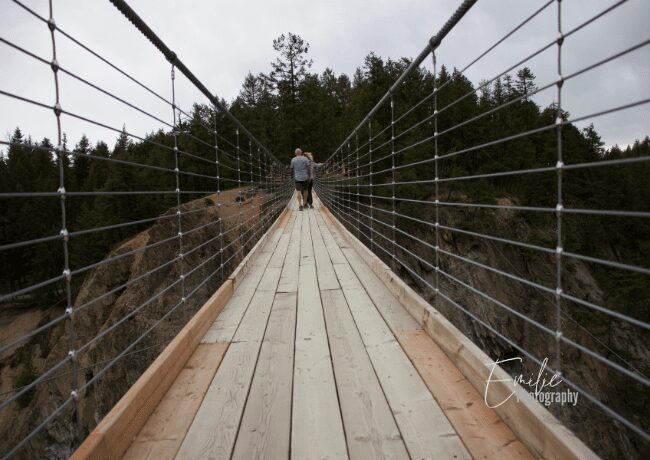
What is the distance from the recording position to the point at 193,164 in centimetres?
3102

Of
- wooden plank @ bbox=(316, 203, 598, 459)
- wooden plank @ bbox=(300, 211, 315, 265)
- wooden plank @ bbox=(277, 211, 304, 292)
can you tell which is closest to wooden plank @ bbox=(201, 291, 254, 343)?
wooden plank @ bbox=(277, 211, 304, 292)

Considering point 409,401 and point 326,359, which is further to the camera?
point 326,359

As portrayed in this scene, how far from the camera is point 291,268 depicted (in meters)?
4.00

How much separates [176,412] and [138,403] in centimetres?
16

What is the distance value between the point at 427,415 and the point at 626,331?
979 inches

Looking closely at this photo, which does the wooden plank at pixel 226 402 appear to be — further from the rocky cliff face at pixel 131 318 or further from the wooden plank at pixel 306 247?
the rocky cliff face at pixel 131 318

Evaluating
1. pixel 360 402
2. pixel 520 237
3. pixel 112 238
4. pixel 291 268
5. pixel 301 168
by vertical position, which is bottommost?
pixel 112 238

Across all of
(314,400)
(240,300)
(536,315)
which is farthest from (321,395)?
(536,315)

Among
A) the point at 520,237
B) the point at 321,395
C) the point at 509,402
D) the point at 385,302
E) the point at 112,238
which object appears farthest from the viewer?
the point at 112,238

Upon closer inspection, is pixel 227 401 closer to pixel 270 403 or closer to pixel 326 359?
pixel 270 403

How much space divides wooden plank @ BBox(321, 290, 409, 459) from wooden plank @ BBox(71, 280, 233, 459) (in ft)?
2.45

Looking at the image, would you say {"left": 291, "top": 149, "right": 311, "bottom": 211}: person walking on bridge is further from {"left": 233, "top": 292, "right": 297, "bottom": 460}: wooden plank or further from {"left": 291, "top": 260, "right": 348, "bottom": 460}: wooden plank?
{"left": 233, "top": 292, "right": 297, "bottom": 460}: wooden plank

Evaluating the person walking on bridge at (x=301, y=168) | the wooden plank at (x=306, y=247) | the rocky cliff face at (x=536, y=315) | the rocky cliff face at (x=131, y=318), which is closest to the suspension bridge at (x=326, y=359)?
the wooden plank at (x=306, y=247)

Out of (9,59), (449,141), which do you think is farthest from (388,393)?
(449,141)
